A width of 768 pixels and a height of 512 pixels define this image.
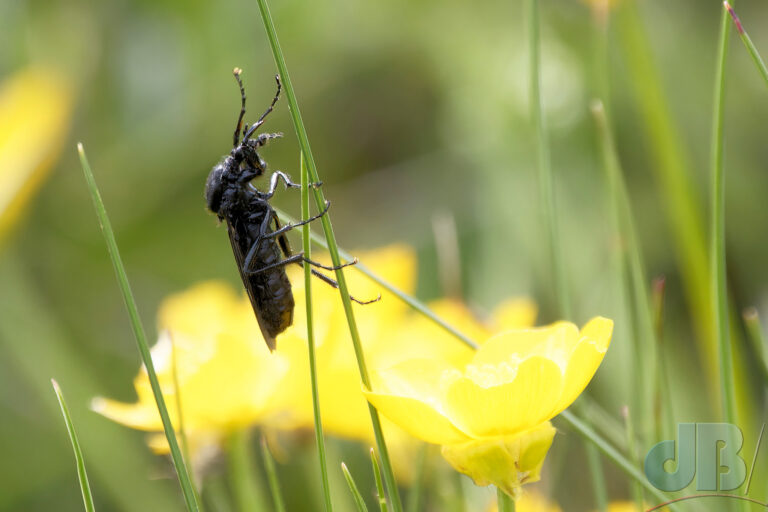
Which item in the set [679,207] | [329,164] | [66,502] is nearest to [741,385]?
[679,207]

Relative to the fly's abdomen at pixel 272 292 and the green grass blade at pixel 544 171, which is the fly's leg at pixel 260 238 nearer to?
the fly's abdomen at pixel 272 292

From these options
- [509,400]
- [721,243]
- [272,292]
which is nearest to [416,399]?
[509,400]

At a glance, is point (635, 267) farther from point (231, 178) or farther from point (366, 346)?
point (231, 178)

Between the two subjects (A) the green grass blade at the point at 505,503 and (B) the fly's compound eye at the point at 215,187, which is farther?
(B) the fly's compound eye at the point at 215,187

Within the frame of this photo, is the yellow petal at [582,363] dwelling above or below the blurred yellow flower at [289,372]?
below

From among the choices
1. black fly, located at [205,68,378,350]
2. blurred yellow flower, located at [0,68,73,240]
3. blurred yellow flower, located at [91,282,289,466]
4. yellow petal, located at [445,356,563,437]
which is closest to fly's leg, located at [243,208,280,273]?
black fly, located at [205,68,378,350]

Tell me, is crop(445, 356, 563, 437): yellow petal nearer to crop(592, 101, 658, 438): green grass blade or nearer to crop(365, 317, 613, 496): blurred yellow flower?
crop(365, 317, 613, 496): blurred yellow flower

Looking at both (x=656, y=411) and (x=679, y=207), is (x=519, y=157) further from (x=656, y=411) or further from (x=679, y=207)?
(x=656, y=411)

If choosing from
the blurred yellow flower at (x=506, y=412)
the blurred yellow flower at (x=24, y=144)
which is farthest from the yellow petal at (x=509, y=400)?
the blurred yellow flower at (x=24, y=144)

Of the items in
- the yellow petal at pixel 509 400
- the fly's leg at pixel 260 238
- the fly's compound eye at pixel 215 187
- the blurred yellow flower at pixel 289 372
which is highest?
the fly's compound eye at pixel 215 187
